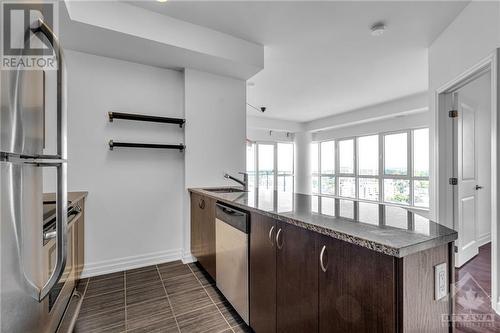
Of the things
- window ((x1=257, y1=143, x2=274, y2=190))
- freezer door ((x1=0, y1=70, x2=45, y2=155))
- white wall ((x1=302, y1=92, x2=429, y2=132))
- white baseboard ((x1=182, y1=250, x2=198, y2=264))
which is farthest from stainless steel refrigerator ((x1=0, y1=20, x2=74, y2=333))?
window ((x1=257, y1=143, x2=274, y2=190))

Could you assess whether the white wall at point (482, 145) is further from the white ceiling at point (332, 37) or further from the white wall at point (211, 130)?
the white wall at point (211, 130)

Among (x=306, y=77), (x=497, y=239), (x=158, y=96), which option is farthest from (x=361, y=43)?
(x=158, y=96)

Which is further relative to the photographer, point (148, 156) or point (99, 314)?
point (148, 156)

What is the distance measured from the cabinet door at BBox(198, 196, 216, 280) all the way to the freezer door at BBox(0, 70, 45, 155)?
1.46 m

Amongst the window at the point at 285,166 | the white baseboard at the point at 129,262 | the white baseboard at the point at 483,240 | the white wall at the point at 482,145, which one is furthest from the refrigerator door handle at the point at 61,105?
the window at the point at 285,166

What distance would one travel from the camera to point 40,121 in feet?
2.83

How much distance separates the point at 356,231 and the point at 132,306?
1.95 meters

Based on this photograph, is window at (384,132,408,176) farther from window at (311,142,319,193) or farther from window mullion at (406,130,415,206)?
window at (311,142,319,193)

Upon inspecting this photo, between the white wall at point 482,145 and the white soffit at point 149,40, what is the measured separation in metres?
2.91

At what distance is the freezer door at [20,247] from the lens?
0.62 m

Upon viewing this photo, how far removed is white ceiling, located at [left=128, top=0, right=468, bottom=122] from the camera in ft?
6.96

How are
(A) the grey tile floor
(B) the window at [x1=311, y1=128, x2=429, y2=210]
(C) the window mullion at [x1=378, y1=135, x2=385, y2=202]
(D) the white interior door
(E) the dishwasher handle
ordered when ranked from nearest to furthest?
1. (E) the dishwasher handle
2. (A) the grey tile floor
3. (D) the white interior door
4. (B) the window at [x1=311, y1=128, x2=429, y2=210]
5. (C) the window mullion at [x1=378, y1=135, x2=385, y2=202]

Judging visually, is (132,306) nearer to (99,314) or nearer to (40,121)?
(99,314)

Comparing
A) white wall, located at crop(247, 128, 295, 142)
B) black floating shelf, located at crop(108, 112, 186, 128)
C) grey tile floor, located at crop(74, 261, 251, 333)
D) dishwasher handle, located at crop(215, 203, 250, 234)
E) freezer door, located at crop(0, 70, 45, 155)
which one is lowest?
grey tile floor, located at crop(74, 261, 251, 333)
